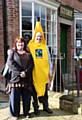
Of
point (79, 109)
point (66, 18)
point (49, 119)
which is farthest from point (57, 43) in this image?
point (49, 119)

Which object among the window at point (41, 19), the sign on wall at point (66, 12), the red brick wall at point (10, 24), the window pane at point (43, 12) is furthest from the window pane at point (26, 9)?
the sign on wall at point (66, 12)

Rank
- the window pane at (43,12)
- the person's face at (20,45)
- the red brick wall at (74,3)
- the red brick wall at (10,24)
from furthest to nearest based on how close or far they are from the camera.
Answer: the red brick wall at (74,3)
the window pane at (43,12)
the red brick wall at (10,24)
the person's face at (20,45)

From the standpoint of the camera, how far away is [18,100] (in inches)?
324

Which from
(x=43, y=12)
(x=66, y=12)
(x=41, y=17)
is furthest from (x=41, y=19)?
(x=66, y=12)

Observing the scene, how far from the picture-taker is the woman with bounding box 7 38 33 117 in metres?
8.01

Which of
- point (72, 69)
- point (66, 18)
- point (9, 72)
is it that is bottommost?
point (72, 69)

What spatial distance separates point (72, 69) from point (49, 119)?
8821 millimetres

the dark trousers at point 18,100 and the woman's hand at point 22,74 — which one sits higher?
the woman's hand at point 22,74

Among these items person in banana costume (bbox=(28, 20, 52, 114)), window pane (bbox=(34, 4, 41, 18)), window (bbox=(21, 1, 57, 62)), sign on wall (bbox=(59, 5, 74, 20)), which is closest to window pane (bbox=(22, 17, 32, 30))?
window (bbox=(21, 1, 57, 62))

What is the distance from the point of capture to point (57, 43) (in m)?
15.4

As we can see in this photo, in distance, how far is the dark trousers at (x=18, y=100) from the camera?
8203 millimetres

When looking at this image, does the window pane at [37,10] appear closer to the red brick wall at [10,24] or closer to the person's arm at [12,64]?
the red brick wall at [10,24]

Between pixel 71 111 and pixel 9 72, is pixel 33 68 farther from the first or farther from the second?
pixel 71 111

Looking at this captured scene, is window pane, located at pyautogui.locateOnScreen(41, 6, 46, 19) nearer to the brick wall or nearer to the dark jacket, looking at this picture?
the brick wall
